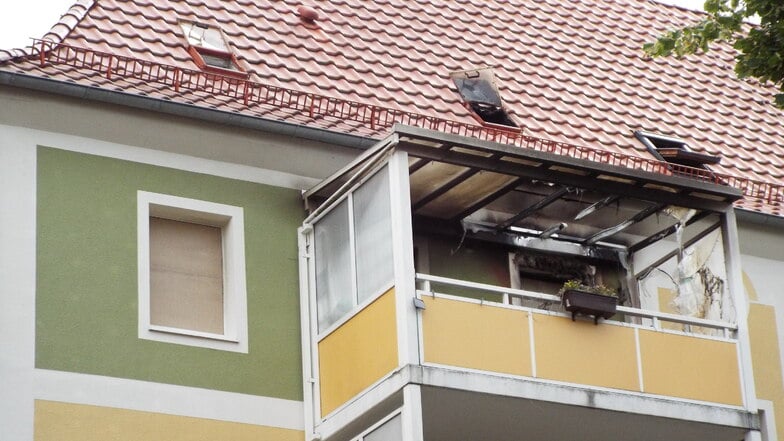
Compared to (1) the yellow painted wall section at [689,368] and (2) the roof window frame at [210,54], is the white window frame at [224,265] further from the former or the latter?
(1) the yellow painted wall section at [689,368]

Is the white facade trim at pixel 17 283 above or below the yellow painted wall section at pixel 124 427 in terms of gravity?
above

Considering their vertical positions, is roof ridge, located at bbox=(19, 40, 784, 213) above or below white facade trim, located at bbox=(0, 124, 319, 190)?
above

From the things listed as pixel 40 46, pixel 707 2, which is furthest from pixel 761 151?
pixel 40 46

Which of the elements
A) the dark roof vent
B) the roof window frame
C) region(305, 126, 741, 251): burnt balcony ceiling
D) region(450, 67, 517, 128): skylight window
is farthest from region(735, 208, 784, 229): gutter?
the roof window frame

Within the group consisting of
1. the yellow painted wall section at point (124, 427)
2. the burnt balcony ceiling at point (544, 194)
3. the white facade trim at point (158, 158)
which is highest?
the white facade trim at point (158, 158)

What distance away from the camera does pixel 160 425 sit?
1764 centimetres

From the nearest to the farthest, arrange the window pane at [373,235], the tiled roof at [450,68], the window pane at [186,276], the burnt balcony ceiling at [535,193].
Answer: the window pane at [373,235] → the burnt balcony ceiling at [535,193] → the window pane at [186,276] → the tiled roof at [450,68]

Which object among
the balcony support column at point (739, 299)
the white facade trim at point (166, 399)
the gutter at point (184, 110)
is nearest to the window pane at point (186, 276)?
the white facade trim at point (166, 399)

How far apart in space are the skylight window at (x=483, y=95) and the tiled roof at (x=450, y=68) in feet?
0.49

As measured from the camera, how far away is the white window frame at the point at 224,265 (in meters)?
18.2

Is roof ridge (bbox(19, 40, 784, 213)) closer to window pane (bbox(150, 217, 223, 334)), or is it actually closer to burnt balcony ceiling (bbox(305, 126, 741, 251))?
burnt balcony ceiling (bbox(305, 126, 741, 251))

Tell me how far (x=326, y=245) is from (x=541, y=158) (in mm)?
2389

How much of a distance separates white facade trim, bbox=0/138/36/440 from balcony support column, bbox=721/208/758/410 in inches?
286

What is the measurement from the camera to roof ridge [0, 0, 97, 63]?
735 inches
